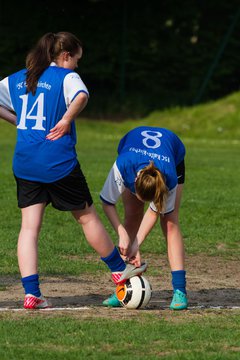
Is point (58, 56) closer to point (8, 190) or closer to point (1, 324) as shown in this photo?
point (1, 324)

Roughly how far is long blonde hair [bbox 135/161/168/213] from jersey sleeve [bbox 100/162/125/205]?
0.26 m

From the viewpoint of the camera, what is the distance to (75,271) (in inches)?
369

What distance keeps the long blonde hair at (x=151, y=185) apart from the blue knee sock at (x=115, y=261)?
708 mm

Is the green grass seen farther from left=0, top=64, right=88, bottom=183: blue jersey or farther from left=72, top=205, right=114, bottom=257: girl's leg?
left=0, top=64, right=88, bottom=183: blue jersey

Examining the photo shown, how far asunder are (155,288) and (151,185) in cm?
193

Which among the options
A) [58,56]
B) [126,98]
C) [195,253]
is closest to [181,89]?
[126,98]

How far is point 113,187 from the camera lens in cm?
730

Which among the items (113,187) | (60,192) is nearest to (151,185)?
(113,187)

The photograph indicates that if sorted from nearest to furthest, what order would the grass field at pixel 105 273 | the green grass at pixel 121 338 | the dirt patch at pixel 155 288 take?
the green grass at pixel 121 338
the grass field at pixel 105 273
the dirt patch at pixel 155 288

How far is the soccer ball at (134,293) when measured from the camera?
294 inches

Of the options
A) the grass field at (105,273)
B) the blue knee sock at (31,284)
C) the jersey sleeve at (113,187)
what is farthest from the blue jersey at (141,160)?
the grass field at (105,273)

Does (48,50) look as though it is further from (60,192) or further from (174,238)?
(174,238)

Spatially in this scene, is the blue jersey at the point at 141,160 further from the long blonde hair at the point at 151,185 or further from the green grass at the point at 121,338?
the green grass at the point at 121,338

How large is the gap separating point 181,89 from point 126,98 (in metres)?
1.82
